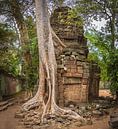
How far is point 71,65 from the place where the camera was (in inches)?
521

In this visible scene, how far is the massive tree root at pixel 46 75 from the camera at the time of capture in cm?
1139

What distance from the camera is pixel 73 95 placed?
43.3 ft

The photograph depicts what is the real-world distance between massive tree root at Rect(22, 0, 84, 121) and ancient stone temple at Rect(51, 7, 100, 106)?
0.63 m

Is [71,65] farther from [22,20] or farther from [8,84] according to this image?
[8,84]

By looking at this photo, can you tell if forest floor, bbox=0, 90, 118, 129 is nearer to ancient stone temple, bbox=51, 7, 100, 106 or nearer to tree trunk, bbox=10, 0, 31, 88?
ancient stone temple, bbox=51, 7, 100, 106

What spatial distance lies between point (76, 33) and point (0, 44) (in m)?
5.86

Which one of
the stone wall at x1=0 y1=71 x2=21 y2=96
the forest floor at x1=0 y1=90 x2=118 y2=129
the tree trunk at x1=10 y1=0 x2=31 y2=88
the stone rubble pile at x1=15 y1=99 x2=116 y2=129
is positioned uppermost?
the tree trunk at x1=10 y1=0 x2=31 y2=88

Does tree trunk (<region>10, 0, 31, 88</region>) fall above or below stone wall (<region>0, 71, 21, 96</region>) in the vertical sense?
above

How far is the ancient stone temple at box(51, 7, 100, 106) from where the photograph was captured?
1306 centimetres

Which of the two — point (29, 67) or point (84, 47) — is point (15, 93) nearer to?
point (29, 67)

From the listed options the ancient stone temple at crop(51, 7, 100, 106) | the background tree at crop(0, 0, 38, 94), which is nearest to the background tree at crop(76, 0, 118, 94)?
the ancient stone temple at crop(51, 7, 100, 106)

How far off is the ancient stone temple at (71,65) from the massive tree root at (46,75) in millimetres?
634

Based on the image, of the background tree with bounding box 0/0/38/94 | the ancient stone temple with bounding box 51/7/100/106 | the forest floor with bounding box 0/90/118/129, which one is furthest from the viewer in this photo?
the background tree with bounding box 0/0/38/94

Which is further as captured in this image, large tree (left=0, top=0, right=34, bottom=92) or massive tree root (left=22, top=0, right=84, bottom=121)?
large tree (left=0, top=0, right=34, bottom=92)
